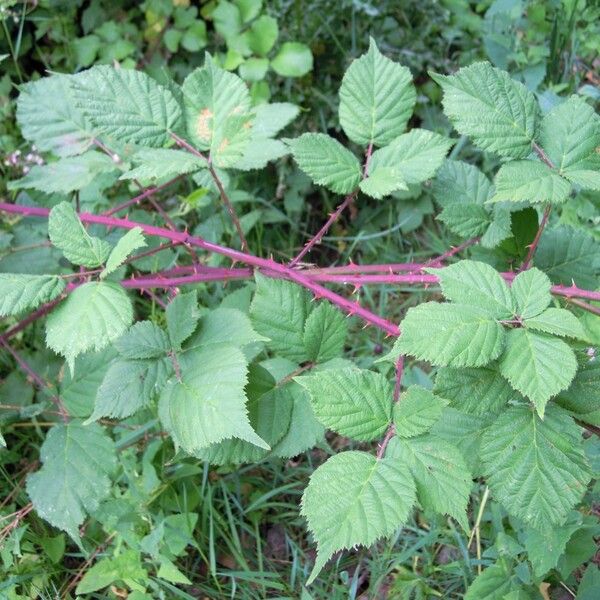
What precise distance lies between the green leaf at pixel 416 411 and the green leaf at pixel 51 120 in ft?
3.20

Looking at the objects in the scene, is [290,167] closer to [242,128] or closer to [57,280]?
[242,128]

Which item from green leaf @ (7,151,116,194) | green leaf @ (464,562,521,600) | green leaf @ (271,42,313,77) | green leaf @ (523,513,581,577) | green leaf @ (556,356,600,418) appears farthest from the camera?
green leaf @ (271,42,313,77)

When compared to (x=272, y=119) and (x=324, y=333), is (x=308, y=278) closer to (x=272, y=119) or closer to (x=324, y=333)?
(x=324, y=333)

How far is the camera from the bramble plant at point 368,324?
91cm

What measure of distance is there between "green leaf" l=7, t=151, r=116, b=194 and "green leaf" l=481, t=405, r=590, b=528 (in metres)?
0.99

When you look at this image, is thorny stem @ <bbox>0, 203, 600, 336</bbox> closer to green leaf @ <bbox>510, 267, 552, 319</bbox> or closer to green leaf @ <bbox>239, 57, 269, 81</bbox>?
green leaf @ <bbox>510, 267, 552, 319</bbox>

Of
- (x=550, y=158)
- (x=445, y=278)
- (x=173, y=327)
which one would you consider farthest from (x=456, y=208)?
(x=173, y=327)

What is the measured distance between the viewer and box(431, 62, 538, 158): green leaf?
1.06 meters

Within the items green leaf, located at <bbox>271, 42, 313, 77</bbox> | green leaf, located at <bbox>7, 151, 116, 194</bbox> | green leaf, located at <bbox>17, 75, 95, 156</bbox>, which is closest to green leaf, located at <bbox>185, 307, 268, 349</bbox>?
green leaf, located at <bbox>7, 151, 116, 194</bbox>

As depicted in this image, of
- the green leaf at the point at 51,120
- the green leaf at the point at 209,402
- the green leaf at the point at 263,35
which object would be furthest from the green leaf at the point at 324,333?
the green leaf at the point at 263,35

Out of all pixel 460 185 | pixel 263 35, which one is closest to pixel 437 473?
pixel 460 185

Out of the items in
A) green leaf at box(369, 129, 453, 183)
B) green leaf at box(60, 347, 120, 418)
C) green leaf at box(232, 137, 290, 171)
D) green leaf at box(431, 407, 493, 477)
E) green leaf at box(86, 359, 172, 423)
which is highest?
green leaf at box(369, 129, 453, 183)

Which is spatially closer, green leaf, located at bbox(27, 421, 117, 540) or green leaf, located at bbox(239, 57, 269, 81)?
green leaf, located at bbox(27, 421, 117, 540)

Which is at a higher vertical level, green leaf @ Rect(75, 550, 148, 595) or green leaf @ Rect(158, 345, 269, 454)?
green leaf @ Rect(158, 345, 269, 454)
